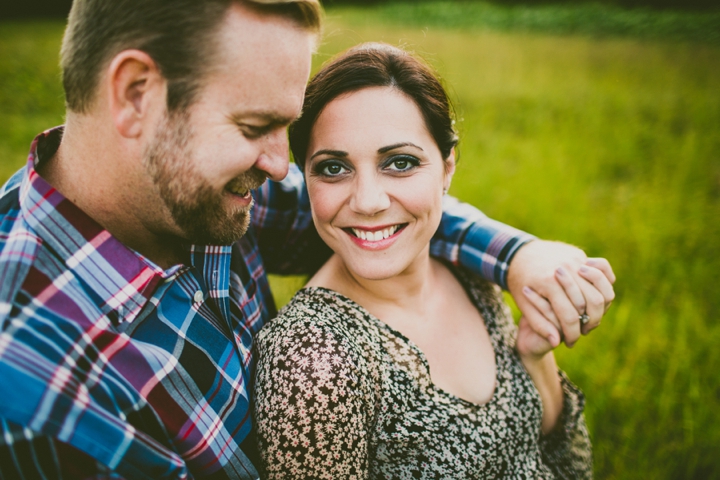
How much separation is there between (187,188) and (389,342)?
2.75 feet

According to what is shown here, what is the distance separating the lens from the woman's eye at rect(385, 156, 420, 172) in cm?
164

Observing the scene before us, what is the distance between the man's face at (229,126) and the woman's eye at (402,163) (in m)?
0.37

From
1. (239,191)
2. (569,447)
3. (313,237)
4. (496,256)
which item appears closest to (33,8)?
(313,237)

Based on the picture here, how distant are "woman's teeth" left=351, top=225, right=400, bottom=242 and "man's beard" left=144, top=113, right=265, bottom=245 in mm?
394

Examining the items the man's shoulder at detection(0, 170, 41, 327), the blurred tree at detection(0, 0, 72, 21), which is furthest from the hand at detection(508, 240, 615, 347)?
the blurred tree at detection(0, 0, 72, 21)

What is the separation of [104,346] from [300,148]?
3.19 ft

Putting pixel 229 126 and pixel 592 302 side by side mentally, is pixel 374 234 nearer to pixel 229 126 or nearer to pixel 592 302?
pixel 229 126

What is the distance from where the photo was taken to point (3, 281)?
3.61 ft

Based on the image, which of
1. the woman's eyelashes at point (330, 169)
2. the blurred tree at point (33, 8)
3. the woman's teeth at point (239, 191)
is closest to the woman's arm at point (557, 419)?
the woman's eyelashes at point (330, 169)

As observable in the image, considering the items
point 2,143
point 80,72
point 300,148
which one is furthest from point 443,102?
point 2,143

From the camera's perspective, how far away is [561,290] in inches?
68.8

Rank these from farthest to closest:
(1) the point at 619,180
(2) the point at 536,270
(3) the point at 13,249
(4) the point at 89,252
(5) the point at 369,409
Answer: (1) the point at 619,180
(2) the point at 536,270
(5) the point at 369,409
(4) the point at 89,252
(3) the point at 13,249

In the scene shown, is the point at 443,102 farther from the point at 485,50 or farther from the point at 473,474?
the point at 485,50

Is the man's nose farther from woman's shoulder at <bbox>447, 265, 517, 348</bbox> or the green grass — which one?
the green grass
